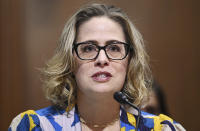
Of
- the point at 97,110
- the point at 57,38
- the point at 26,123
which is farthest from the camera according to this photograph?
the point at 57,38

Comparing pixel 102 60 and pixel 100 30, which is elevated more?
pixel 100 30

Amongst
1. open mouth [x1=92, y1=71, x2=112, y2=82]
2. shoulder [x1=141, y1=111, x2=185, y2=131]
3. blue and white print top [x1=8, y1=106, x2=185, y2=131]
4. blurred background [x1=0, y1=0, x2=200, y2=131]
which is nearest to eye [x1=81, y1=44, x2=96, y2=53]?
open mouth [x1=92, y1=71, x2=112, y2=82]

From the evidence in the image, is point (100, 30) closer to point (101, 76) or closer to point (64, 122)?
point (101, 76)

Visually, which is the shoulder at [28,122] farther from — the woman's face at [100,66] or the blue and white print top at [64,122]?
the woman's face at [100,66]

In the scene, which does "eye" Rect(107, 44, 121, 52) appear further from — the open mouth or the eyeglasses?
the open mouth

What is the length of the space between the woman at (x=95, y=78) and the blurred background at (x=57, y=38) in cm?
114

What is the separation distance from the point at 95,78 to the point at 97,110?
19cm

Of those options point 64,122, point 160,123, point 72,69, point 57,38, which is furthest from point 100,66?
point 57,38

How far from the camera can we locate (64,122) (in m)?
1.37

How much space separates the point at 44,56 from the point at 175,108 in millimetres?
1278

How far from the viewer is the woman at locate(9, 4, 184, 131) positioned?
1.34 m

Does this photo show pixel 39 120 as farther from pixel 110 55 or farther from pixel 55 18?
pixel 55 18

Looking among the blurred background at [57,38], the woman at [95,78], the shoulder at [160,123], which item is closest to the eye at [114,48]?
the woman at [95,78]

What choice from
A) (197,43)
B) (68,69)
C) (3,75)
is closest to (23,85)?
(3,75)
